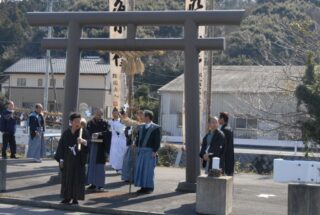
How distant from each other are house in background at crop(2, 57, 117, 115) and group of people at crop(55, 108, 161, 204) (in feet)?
148

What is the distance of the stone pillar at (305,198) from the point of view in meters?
10.2

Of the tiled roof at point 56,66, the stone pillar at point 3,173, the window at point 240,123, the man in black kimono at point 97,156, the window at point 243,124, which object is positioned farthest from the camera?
the tiled roof at point 56,66

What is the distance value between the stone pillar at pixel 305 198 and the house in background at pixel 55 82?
166ft

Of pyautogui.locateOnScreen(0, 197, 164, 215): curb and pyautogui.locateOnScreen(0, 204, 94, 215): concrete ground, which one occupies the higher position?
pyautogui.locateOnScreen(0, 197, 164, 215): curb

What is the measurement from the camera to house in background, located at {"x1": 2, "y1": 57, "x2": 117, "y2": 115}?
60688 millimetres

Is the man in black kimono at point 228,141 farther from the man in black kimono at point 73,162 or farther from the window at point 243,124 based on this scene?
the window at point 243,124

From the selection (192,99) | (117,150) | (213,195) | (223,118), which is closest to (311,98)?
(213,195)

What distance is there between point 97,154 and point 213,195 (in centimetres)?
347

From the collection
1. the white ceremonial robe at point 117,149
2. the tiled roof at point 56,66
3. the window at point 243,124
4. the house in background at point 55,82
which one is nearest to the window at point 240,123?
the window at point 243,124

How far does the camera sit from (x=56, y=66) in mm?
64312

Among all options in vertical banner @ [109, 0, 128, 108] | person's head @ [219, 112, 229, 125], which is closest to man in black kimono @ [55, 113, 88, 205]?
person's head @ [219, 112, 229, 125]

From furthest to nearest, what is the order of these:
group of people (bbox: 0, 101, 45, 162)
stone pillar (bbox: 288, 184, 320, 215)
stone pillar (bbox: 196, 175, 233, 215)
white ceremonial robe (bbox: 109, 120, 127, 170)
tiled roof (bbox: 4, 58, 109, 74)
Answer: tiled roof (bbox: 4, 58, 109, 74), group of people (bbox: 0, 101, 45, 162), white ceremonial robe (bbox: 109, 120, 127, 170), stone pillar (bbox: 196, 175, 233, 215), stone pillar (bbox: 288, 184, 320, 215)

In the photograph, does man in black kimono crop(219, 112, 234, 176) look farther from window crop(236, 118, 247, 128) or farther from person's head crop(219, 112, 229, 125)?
window crop(236, 118, 247, 128)

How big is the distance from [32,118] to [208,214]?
30.8 feet
